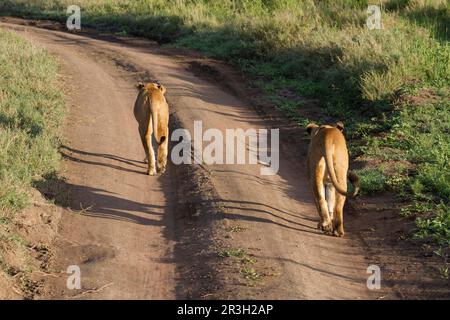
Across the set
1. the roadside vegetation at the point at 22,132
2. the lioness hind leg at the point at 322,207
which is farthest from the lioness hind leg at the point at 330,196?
the roadside vegetation at the point at 22,132

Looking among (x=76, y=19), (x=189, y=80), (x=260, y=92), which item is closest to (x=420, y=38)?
(x=260, y=92)

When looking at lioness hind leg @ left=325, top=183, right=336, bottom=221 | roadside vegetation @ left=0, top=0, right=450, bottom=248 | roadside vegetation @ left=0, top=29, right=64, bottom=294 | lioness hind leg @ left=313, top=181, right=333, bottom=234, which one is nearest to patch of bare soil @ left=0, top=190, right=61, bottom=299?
roadside vegetation @ left=0, top=29, right=64, bottom=294

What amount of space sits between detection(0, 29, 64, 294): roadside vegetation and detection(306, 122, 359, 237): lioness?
123 inches

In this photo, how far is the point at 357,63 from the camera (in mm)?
14680

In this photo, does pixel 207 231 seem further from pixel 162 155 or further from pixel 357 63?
pixel 357 63

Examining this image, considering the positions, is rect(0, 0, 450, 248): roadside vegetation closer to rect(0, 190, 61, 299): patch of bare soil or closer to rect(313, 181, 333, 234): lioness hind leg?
rect(313, 181, 333, 234): lioness hind leg

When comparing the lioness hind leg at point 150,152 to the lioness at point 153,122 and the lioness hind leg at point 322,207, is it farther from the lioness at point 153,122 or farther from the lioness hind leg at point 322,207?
the lioness hind leg at point 322,207

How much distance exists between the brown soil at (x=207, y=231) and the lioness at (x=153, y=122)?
0.24m

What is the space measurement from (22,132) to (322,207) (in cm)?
486

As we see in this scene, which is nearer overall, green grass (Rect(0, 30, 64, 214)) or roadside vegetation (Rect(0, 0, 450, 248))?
green grass (Rect(0, 30, 64, 214))

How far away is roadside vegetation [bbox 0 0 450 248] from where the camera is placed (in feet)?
33.1

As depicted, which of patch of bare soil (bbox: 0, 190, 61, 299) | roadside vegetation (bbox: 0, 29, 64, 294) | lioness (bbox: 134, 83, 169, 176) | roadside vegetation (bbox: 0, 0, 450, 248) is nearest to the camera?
patch of bare soil (bbox: 0, 190, 61, 299)

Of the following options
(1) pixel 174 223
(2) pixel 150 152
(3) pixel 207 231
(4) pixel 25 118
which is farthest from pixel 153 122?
(4) pixel 25 118

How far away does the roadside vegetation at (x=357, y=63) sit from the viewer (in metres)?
10.1
